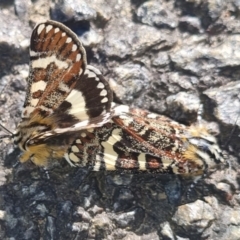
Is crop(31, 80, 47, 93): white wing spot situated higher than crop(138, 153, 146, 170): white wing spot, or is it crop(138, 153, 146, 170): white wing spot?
crop(31, 80, 47, 93): white wing spot

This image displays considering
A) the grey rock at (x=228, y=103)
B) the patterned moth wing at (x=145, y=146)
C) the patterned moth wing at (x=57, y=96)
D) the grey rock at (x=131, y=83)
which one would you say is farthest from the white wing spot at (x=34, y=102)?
the grey rock at (x=228, y=103)

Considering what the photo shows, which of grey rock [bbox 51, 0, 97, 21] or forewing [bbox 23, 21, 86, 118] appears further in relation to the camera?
grey rock [bbox 51, 0, 97, 21]

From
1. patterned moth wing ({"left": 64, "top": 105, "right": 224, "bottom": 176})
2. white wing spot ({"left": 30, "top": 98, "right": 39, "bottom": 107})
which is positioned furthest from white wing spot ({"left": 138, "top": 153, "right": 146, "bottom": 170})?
white wing spot ({"left": 30, "top": 98, "right": 39, "bottom": 107})

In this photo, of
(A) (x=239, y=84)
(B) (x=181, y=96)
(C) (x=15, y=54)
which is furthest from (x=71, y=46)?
(A) (x=239, y=84)

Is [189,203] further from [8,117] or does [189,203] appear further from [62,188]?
A: [8,117]

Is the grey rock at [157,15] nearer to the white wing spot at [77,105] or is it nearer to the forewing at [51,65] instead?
the forewing at [51,65]

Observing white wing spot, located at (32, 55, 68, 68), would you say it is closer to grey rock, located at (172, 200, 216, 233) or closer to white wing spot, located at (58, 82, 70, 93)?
white wing spot, located at (58, 82, 70, 93)

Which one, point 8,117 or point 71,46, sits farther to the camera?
point 8,117

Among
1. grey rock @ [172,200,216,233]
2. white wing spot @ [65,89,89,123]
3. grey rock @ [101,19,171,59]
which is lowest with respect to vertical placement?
grey rock @ [172,200,216,233]

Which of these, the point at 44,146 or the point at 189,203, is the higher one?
the point at 44,146
